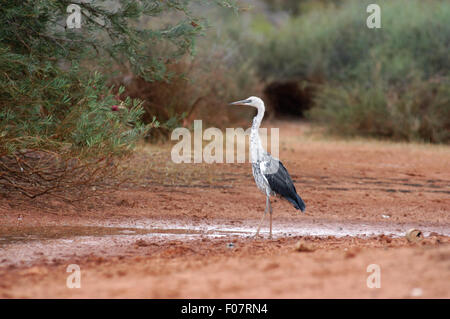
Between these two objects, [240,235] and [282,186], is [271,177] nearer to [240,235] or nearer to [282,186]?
[282,186]

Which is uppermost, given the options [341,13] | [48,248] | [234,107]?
[341,13]

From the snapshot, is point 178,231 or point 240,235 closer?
point 240,235

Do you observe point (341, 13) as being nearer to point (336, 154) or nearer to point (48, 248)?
point (336, 154)

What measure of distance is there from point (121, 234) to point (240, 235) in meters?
1.37

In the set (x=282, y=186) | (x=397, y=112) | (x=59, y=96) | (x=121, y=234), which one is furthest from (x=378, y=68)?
(x=121, y=234)

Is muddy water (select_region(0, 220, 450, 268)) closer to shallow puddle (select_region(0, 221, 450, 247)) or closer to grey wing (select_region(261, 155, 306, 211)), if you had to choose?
shallow puddle (select_region(0, 221, 450, 247))

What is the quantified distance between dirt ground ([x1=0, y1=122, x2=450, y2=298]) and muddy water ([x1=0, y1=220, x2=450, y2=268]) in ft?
0.07

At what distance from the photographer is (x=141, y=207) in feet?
30.4

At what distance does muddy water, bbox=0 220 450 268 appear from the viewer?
266 inches

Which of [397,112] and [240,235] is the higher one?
[397,112]

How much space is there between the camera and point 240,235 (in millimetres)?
8016

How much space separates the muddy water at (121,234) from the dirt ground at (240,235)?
0.8 inches

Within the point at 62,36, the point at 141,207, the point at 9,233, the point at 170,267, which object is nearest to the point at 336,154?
the point at 141,207
